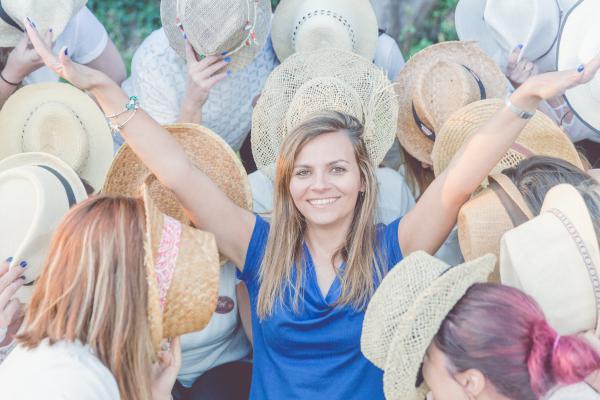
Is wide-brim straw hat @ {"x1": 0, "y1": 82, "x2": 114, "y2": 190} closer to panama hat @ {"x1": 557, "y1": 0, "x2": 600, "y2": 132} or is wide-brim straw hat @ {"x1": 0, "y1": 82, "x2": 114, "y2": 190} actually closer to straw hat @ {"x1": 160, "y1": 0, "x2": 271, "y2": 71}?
straw hat @ {"x1": 160, "y1": 0, "x2": 271, "y2": 71}

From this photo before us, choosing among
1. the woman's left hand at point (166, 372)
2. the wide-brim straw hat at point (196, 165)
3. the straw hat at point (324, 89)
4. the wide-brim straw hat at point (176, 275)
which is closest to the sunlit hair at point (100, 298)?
the wide-brim straw hat at point (176, 275)

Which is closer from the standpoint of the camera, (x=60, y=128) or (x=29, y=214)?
(x=29, y=214)

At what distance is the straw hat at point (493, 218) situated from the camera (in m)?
2.43

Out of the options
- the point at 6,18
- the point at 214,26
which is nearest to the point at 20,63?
the point at 6,18

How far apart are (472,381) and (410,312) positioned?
0.77ft

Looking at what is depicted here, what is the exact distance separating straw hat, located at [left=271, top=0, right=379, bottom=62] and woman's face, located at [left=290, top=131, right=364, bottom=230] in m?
0.78

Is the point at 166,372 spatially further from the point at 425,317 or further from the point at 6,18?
the point at 6,18

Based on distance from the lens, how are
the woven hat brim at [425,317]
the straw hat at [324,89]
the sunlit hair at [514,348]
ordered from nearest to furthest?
1. the sunlit hair at [514,348]
2. the woven hat brim at [425,317]
3. the straw hat at [324,89]

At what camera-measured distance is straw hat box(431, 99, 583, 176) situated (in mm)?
2838

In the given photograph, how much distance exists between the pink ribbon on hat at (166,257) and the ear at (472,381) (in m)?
0.87

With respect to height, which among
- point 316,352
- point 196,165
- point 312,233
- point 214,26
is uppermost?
point 214,26

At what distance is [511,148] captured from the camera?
2.83 m

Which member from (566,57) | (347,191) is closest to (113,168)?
(347,191)

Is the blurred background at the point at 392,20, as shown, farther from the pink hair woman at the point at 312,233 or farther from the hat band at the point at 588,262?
the hat band at the point at 588,262
